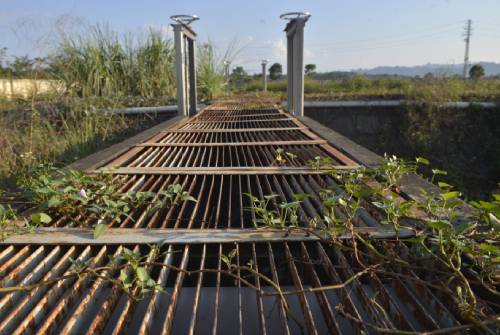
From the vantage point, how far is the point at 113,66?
6055 mm

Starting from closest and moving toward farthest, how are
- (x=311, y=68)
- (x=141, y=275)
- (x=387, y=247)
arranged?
1. (x=141, y=275)
2. (x=387, y=247)
3. (x=311, y=68)

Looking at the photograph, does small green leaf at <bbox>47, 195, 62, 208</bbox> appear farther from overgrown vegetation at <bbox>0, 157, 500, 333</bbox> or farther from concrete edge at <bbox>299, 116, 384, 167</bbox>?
concrete edge at <bbox>299, 116, 384, 167</bbox>

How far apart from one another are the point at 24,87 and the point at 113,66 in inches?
53.8

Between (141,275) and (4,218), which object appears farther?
(4,218)

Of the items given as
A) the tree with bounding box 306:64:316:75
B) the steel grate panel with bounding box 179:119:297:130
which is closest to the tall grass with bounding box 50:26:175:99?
the steel grate panel with bounding box 179:119:297:130

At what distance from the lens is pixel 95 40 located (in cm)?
592

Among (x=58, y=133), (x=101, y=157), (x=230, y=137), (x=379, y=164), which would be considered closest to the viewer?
(x=379, y=164)

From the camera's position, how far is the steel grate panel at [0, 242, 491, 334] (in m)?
0.84

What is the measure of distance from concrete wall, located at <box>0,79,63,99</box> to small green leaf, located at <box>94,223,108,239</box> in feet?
13.8

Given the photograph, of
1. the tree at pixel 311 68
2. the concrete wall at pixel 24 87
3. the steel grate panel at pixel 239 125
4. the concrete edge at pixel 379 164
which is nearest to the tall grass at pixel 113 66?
the concrete wall at pixel 24 87

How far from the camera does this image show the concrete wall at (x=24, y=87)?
4879 millimetres

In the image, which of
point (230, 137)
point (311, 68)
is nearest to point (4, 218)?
point (230, 137)

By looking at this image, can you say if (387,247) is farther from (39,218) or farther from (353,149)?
(353,149)

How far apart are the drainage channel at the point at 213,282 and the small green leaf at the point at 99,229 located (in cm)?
2
